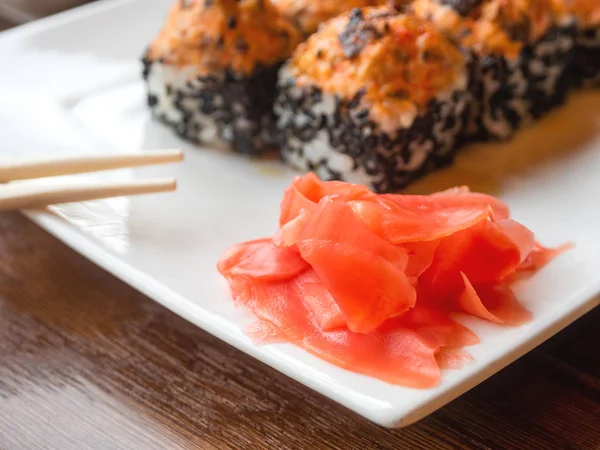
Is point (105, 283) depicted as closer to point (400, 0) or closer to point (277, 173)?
point (277, 173)

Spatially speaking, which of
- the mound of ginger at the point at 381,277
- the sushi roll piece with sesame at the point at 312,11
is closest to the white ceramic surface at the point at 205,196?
the mound of ginger at the point at 381,277

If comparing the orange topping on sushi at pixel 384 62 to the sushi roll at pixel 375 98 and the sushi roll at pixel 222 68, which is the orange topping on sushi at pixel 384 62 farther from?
the sushi roll at pixel 222 68

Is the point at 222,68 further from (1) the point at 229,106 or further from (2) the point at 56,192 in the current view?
(2) the point at 56,192

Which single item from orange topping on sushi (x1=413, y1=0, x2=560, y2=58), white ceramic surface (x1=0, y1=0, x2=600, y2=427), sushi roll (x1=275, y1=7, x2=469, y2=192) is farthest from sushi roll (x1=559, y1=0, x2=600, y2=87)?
sushi roll (x1=275, y1=7, x2=469, y2=192)

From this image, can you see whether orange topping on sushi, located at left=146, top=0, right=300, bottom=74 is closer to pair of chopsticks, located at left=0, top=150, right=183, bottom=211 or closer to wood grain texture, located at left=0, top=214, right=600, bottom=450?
pair of chopsticks, located at left=0, top=150, right=183, bottom=211

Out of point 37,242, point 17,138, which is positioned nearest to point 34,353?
point 37,242
